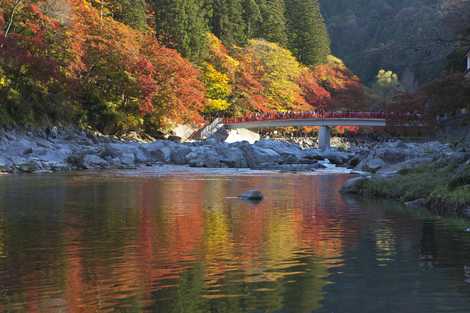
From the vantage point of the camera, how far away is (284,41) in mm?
84000

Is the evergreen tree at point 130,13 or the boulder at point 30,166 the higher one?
the evergreen tree at point 130,13

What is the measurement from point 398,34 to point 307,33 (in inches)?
617

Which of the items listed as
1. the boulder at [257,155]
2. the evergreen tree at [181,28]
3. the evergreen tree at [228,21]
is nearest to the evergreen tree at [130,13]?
the evergreen tree at [181,28]

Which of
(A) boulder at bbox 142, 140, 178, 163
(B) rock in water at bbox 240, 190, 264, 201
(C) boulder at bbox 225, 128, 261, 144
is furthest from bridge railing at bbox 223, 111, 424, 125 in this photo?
(B) rock in water at bbox 240, 190, 264, 201

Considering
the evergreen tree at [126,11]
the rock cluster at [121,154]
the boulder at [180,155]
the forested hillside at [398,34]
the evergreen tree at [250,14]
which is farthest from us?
the evergreen tree at [250,14]

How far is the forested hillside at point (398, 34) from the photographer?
20.1m

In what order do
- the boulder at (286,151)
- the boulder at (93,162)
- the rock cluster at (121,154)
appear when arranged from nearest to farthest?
1. the rock cluster at (121,154)
2. the boulder at (93,162)
3. the boulder at (286,151)

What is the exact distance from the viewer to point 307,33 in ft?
288

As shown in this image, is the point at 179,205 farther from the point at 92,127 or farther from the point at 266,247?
the point at 92,127

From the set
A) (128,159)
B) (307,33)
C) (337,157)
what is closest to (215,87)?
(337,157)

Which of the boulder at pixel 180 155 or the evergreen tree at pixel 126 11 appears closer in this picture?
the boulder at pixel 180 155

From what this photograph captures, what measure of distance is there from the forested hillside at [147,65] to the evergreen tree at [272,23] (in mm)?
137

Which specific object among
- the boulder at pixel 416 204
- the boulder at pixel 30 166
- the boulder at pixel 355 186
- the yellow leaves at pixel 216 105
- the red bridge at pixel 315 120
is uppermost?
the yellow leaves at pixel 216 105

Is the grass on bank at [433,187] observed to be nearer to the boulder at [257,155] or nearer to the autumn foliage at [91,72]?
the boulder at [257,155]
